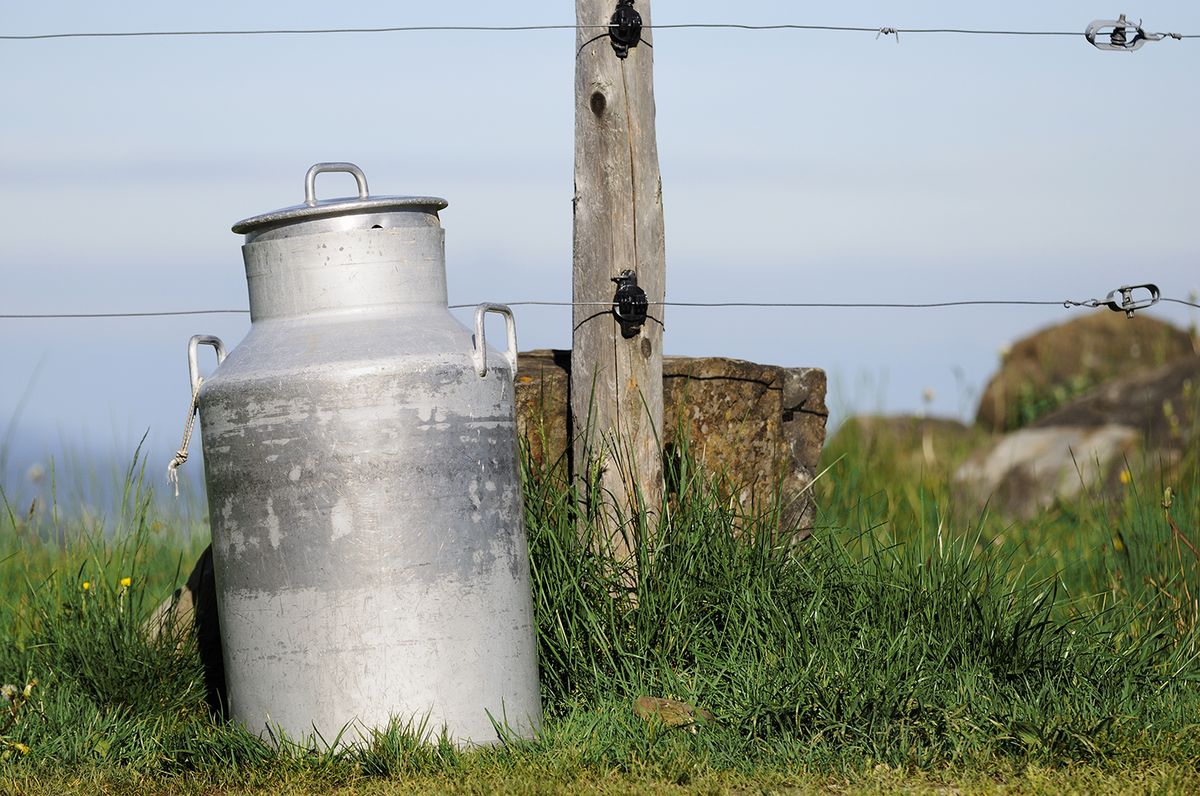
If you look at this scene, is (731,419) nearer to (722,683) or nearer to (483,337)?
(722,683)

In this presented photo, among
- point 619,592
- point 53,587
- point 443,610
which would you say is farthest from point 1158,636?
point 53,587

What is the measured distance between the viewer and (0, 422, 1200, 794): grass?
3.62m

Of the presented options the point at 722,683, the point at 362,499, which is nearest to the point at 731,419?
the point at 722,683

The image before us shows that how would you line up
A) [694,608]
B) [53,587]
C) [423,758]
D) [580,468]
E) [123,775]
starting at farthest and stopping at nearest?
[53,587]
[580,468]
[694,608]
[123,775]
[423,758]

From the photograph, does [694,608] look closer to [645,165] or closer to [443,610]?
[443,610]

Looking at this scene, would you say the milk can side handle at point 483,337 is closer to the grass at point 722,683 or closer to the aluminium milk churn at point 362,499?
the aluminium milk churn at point 362,499

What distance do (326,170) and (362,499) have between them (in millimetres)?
1084

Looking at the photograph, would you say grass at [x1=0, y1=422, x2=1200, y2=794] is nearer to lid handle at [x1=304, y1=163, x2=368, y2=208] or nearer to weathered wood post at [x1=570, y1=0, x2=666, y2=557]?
weathered wood post at [x1=570, y1=0, x2=666, y2=557]

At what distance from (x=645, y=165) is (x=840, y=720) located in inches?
78.6

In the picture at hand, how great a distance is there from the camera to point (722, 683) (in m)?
4.04

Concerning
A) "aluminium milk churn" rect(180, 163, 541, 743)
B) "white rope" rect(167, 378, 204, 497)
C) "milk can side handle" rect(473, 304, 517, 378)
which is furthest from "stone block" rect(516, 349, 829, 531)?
"white rope" rect(167, 378, 204, 497)

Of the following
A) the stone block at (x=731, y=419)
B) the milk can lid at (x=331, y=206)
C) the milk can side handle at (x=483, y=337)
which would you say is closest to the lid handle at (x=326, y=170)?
the milk can lid at (x=331, y=206)

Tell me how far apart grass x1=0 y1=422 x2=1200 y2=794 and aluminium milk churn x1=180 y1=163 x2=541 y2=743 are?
17 centimetres

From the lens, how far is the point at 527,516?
437 cm
